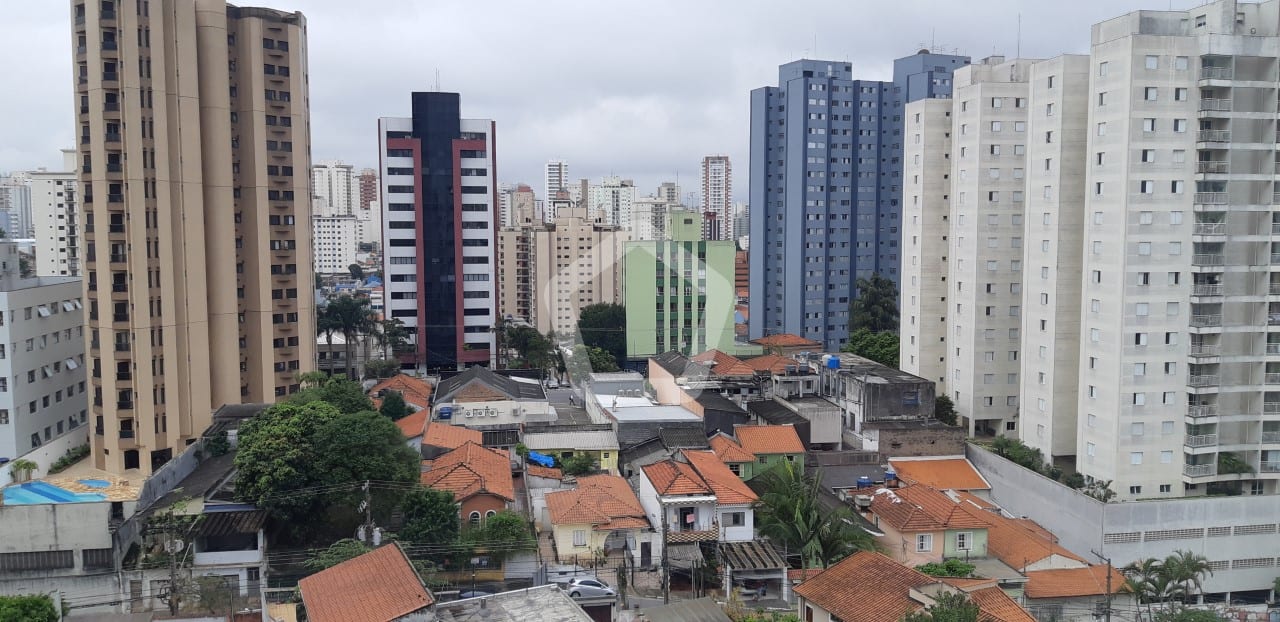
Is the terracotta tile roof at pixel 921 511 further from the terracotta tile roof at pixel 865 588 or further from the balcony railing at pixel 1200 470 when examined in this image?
the balcony railing at pixel 1200 470

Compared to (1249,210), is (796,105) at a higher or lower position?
higher

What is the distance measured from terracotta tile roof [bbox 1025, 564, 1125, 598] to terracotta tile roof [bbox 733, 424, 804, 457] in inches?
292

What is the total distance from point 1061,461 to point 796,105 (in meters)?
30.4

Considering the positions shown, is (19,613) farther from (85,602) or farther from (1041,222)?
(1041,222)

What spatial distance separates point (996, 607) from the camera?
1538cm

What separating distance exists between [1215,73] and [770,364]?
17.2m

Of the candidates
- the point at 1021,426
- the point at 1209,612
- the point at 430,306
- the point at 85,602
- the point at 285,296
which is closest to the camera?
the point at 1209,612

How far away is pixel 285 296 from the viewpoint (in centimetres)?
3278

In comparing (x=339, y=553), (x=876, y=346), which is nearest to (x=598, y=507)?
(x=339, y=553)

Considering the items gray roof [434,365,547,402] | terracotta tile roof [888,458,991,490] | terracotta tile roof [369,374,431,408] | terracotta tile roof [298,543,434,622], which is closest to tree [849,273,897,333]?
gray roof [434,365,547,402]

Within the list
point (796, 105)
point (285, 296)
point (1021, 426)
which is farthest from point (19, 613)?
point (796, 105)

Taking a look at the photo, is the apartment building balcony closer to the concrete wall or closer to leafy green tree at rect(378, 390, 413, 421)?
the concrete wall

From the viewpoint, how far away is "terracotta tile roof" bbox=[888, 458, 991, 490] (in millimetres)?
26094

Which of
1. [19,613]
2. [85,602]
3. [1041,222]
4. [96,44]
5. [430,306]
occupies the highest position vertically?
[96,44]
